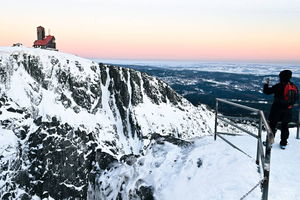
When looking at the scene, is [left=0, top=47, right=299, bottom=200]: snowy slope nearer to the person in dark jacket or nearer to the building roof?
the person in dark jacket

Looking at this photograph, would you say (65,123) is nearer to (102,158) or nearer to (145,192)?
(102,158)

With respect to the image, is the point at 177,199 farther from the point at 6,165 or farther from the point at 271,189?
the point at 6,165

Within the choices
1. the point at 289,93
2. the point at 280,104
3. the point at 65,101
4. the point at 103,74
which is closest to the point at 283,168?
the point at 280,104

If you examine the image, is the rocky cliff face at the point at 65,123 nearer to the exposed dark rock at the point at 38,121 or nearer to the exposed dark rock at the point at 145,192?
the exposed dark rock at the point at 38,121

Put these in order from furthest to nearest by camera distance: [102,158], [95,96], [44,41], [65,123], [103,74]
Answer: [44,41] → [103,74] → [95,96] → [102,158] → [65,123]

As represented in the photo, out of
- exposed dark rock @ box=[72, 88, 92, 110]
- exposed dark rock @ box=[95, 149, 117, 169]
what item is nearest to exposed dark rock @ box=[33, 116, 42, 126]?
exposed dark rock @ box=[72, 88, 92, 110]

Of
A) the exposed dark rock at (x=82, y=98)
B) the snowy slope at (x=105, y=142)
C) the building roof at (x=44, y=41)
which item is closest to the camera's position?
the snowy slope at (x=105, y=142)

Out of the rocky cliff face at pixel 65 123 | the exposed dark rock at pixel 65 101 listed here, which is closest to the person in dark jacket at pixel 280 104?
the rocky cliff face at pixel 65 123

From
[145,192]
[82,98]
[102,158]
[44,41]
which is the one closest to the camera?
[145,192]
